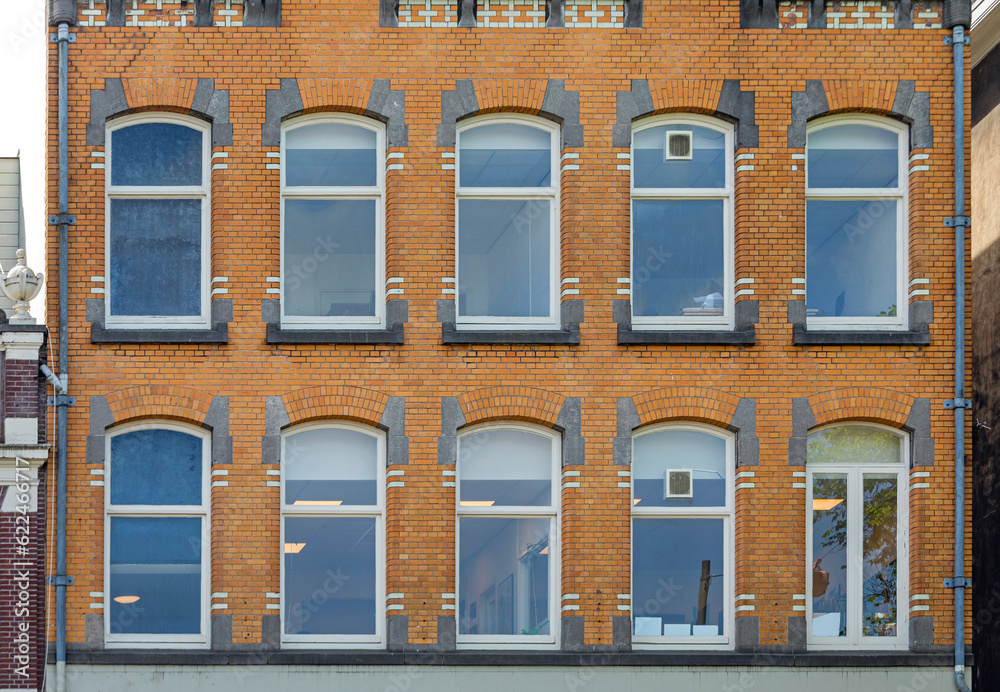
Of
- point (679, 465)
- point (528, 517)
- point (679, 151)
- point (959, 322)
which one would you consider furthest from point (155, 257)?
point (959, 322)

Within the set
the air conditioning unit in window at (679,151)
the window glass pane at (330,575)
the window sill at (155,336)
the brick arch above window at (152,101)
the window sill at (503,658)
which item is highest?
the brick arch above window at (152,101)

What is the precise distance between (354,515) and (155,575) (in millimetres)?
2431

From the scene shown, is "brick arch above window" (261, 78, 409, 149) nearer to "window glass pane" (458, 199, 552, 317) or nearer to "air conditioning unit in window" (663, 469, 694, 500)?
"window glass pane" (458, 199, 552, 317)

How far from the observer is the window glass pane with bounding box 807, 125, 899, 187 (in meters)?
16.6

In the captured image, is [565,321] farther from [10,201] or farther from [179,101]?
[10,201]

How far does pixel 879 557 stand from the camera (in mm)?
16188

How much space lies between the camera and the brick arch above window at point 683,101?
16250 millimetres

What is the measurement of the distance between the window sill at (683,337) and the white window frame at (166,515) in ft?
16.7

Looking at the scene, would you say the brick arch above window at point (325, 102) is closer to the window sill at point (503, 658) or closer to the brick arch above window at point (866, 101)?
the brick arch above window at point (866, 101)

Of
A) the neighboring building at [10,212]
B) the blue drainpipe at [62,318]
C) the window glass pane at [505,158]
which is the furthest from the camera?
the neighboring building at [10,212]

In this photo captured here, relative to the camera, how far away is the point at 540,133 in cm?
1650

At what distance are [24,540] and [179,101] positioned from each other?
546cm

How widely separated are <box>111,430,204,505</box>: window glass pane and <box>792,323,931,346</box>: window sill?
7.27 m

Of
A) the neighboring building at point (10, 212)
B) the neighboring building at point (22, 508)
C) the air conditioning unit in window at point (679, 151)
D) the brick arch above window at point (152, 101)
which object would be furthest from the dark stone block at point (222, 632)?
the air conditioning unit in window at point (679, 151)
